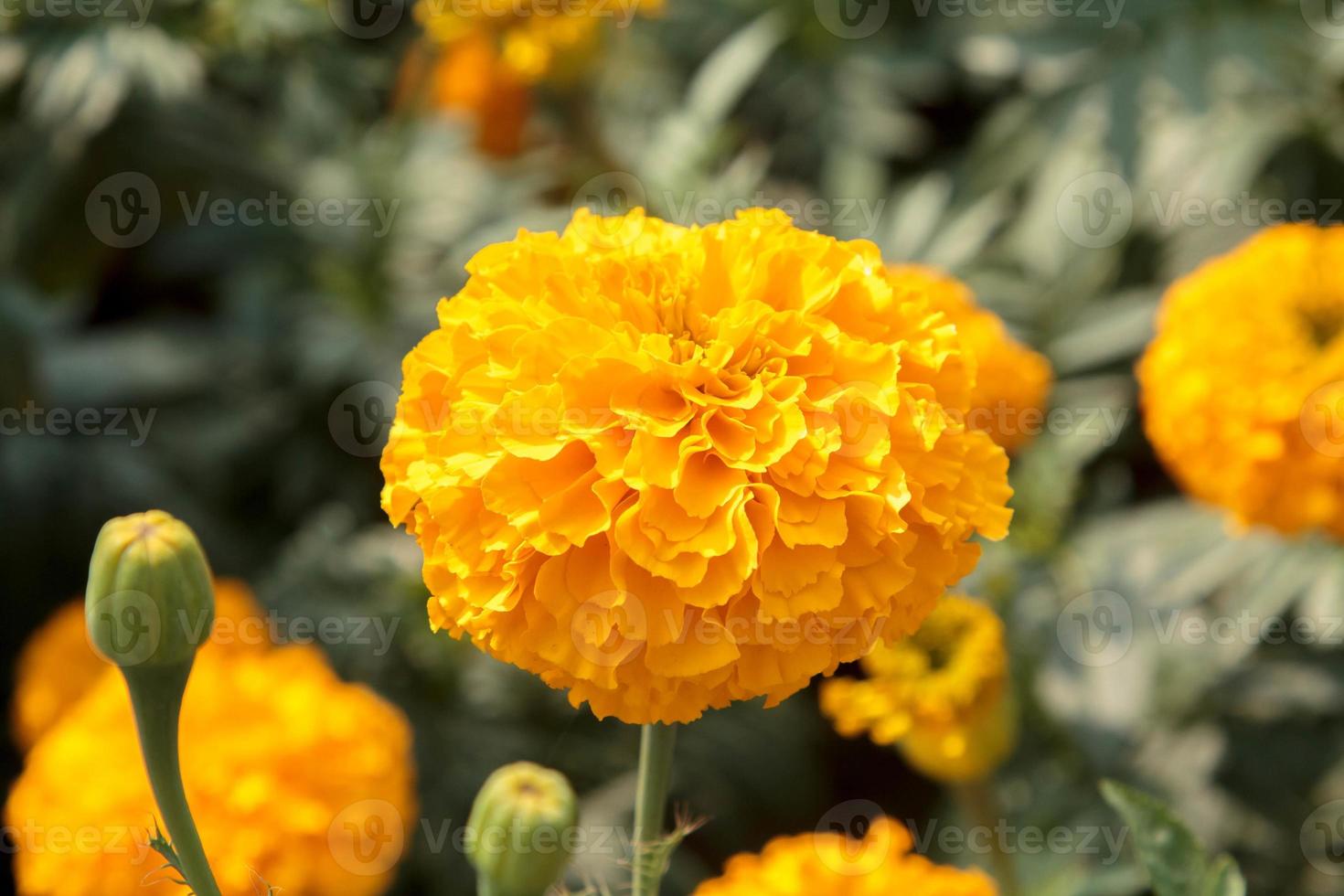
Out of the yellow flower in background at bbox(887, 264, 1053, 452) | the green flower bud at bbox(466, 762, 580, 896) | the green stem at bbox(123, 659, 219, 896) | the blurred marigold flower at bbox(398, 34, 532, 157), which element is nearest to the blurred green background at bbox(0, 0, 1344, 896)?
the blurred marigold flower at bbox(398, 34, 532, 157)

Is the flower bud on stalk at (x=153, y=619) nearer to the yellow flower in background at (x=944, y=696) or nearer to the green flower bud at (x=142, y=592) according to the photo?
the green flower bud at (x=142, y=592)

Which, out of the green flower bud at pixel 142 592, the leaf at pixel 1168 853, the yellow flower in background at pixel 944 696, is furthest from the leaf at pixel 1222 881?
the green flower bud at pixel 142 592

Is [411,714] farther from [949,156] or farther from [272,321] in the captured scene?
[949,156]

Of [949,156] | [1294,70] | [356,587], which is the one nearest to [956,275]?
[949,156]

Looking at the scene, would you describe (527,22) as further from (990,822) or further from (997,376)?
(990,822)

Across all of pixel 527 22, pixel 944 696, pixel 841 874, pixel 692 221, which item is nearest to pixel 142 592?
pixel 841 874
